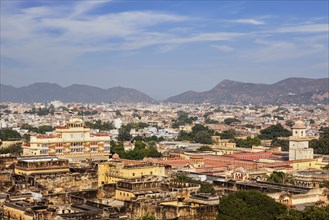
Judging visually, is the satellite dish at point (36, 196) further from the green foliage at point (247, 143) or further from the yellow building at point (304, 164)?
the green foliage at point (247, 143)

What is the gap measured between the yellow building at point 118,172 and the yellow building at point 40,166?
2.64 m

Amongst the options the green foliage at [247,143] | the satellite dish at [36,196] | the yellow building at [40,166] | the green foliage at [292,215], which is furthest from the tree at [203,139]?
the green foliage at [292,215]

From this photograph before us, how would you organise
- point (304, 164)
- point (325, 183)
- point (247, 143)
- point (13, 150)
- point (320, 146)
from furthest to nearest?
point (247, 143), point (320, 146), point (13, 150), point (304, 164), point (325, 183)

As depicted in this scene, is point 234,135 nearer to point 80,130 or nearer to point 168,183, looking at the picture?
point 80,130

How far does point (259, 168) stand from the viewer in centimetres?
5228

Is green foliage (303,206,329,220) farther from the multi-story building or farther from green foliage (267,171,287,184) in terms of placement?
the multi-story building

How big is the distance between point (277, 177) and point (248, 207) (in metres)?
16.1

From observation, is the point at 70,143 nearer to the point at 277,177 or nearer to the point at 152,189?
the point at 277,177

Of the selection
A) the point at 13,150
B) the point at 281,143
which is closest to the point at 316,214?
the point at 13,150

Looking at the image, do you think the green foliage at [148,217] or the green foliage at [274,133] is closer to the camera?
the green foliage at [148,217]

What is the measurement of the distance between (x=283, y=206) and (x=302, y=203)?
141 inches

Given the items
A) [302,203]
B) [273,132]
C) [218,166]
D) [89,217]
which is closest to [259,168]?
[218,166]

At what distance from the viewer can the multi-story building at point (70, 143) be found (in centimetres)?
5728

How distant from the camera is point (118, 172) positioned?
136 feet
